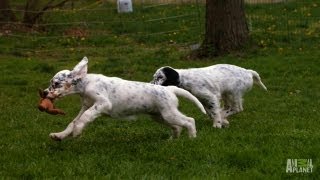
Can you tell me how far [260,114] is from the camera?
1043 cm

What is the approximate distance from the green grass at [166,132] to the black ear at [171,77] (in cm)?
64

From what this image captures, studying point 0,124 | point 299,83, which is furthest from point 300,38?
point 0,124

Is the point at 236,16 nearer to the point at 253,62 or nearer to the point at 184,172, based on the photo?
the point at 253,62

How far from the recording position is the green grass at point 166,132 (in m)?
6.82

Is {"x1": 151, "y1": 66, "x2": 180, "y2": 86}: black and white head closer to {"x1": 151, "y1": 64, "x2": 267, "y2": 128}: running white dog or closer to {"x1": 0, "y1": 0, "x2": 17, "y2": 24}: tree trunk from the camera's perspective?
{"x1": 151, "y1": 64, "x2": 267, "y2": 128}: running white dog

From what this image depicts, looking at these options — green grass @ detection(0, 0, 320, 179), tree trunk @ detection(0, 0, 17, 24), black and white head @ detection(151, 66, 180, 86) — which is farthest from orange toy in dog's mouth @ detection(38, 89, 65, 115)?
tree trunk @ detection(0, 0, 17, 24)

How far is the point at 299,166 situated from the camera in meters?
6.71

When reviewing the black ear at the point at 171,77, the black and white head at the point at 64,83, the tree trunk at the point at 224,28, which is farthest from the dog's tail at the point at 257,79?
the tree trunk at the point at 224,28

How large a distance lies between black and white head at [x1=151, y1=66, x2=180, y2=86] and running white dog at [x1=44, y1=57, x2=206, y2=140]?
0.62 meters

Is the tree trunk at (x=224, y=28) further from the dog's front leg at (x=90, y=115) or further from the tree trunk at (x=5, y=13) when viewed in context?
the dog's front leg at (x=90, y=115)

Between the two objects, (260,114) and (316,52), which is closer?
(260,114)

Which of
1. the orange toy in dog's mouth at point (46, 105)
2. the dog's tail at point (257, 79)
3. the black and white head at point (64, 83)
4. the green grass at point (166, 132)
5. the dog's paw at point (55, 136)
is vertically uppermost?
the black and white head at point (64, 83)

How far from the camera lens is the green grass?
682cm

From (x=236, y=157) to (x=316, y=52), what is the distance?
979 centimetres
